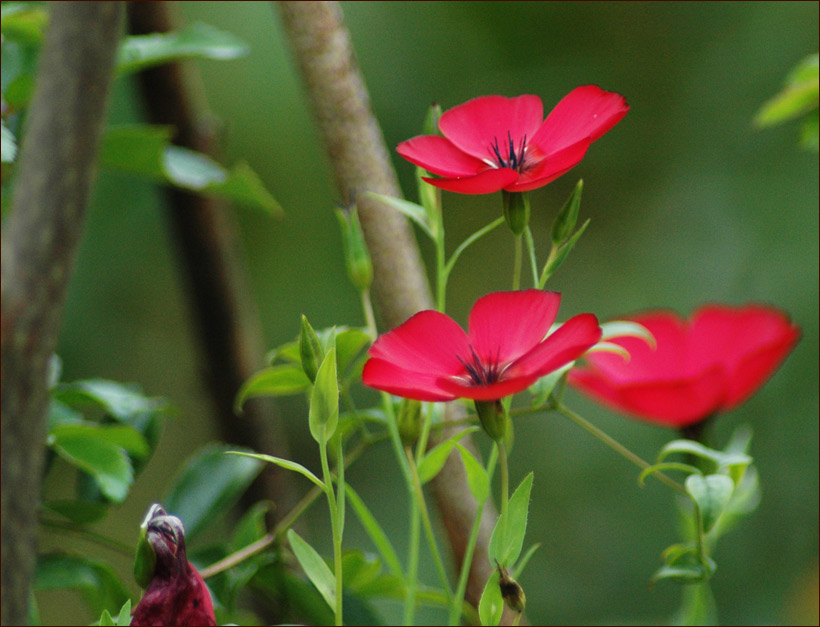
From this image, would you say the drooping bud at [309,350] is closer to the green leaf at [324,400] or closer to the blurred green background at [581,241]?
the green leaf at [324,400]

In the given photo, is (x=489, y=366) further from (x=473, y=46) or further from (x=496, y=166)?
(x=473, y=46)

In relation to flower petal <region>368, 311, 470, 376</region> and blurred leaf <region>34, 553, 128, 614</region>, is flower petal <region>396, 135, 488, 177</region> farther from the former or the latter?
blurred leaf <region>34, 553, 128, 614</region>

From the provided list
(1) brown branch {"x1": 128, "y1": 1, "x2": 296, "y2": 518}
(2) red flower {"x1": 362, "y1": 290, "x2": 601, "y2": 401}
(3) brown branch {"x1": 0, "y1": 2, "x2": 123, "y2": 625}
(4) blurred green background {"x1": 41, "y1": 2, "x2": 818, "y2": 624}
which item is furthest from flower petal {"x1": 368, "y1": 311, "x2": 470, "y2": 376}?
(4) blurred green background {"x1": 41, "y1": 2, "x2": 818, "y2": 624}

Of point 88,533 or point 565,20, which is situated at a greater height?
point 565,20

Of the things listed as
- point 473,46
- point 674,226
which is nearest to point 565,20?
point 473,46

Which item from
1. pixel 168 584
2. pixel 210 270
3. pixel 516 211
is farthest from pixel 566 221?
pixel 210 270

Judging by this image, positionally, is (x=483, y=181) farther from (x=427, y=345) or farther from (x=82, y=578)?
(x=82, y=578)
